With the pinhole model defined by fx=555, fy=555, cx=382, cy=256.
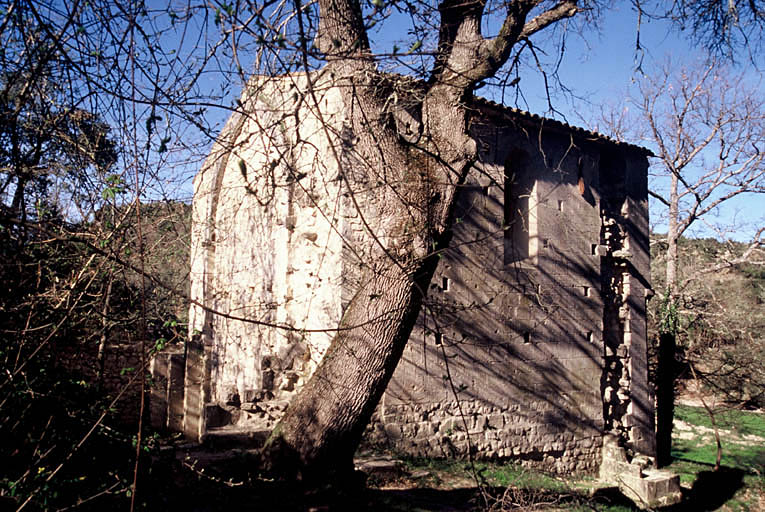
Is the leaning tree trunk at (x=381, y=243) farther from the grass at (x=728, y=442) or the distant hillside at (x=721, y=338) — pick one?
the distant hillside at (x=721, y=338)

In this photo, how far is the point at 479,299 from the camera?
868 centimetres

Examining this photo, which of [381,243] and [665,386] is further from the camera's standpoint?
[665,386]

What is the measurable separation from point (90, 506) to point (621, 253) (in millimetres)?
9828

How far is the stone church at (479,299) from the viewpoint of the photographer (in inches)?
307

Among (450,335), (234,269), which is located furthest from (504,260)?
(234,269)

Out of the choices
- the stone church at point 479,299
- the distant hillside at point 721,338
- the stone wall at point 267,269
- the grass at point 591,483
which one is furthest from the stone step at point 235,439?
the distant hillside at point 721,338

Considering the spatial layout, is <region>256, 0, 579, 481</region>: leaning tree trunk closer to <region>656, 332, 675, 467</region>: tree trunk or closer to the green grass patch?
<region>656, 332, 675, 467</region>: tree trunk

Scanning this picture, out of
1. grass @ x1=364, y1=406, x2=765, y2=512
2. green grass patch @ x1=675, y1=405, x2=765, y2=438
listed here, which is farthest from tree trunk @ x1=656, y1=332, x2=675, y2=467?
green grass patch @ x1=675, y1=405, x2=765, y2=438

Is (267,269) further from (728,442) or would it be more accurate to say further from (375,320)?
(728,442)

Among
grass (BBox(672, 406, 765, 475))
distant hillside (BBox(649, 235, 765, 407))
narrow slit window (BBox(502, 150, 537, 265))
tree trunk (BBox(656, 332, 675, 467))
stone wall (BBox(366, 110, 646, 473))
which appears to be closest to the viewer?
stone wall (BBox(366, 110, 646, 473))

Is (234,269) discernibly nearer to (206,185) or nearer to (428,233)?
(206,185)

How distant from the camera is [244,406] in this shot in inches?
301

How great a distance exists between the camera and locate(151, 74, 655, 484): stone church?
7793mm

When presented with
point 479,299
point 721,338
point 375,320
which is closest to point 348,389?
point 375,320
